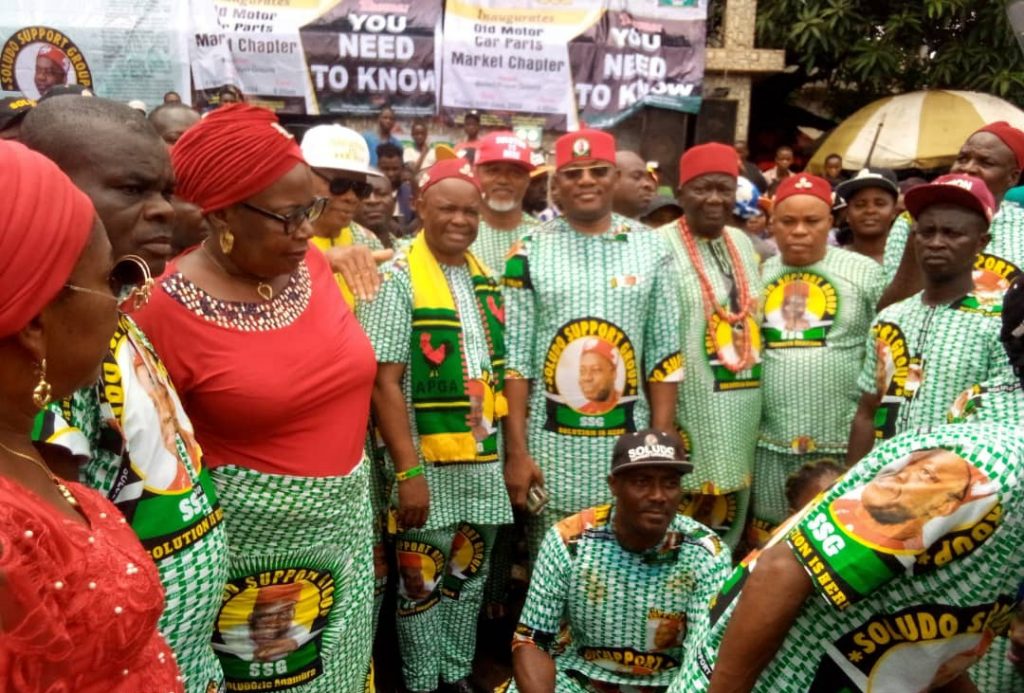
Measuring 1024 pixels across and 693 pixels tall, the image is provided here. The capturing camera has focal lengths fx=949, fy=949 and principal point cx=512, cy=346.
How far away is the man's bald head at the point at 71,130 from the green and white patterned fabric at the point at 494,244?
2890 mm

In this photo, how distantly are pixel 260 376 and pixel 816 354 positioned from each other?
9.36 feet

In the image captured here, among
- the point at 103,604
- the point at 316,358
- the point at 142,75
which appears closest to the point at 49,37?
the point at 142,75

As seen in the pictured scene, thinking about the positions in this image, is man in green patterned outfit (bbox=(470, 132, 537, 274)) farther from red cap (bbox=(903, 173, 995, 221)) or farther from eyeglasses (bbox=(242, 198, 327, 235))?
eyeglasses (bbox=(242, 198, 327, 235))

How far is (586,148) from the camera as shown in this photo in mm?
3904

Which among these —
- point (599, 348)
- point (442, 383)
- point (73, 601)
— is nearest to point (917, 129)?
point (599, 348)

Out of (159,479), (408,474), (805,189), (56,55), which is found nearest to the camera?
(159,479)

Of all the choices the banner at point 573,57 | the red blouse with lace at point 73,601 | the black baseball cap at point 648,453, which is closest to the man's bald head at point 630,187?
the black baseball cap at point 648,453

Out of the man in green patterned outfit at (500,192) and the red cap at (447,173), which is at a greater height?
the red cap at (447,173)

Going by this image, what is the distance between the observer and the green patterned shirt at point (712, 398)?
13.7ft

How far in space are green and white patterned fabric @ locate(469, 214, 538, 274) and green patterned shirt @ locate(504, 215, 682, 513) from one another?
822 mm

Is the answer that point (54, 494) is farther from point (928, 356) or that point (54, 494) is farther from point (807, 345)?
point (807, 345)

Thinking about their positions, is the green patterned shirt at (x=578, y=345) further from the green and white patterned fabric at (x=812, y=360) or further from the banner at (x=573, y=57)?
the banner at (x=573, y=57)

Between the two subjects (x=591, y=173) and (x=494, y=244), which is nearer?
(x=591, y=173)

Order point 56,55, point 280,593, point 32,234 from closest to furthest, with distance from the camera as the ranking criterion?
point 32,234
point 280,593
point 56,55
